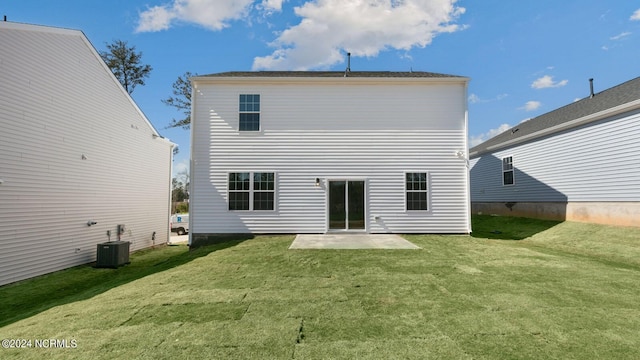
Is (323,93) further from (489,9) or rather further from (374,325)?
(374,325)

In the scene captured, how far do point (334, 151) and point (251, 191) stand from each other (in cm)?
343

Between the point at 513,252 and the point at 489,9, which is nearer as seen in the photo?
the point at 513,252

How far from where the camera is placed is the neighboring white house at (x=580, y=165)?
10.2 metres

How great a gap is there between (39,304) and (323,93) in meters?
9.66

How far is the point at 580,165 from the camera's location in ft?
39.1

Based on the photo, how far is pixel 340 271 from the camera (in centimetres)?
648

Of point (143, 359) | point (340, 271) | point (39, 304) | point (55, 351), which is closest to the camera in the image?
point (143, 359)

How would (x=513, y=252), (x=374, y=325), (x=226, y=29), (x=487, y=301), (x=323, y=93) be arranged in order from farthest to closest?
(x=226, y=29) → (x=323, y=93) → (x=513, y=252) → (x=487, y=301) → (x=374, y=325)

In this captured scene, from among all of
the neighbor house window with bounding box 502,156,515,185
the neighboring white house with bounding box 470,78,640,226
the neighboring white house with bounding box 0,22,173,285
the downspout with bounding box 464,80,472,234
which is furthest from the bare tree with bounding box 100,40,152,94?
the neighbor house window with bounding box 502,156,515,185

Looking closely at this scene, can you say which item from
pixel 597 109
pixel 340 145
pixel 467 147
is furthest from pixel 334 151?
pixel 597 109

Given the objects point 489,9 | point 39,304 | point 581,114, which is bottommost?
point 39,304

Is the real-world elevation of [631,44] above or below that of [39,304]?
above

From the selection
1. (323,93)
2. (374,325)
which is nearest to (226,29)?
(323,93)

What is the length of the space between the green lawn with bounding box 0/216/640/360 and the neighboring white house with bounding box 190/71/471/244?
277 centimetres
